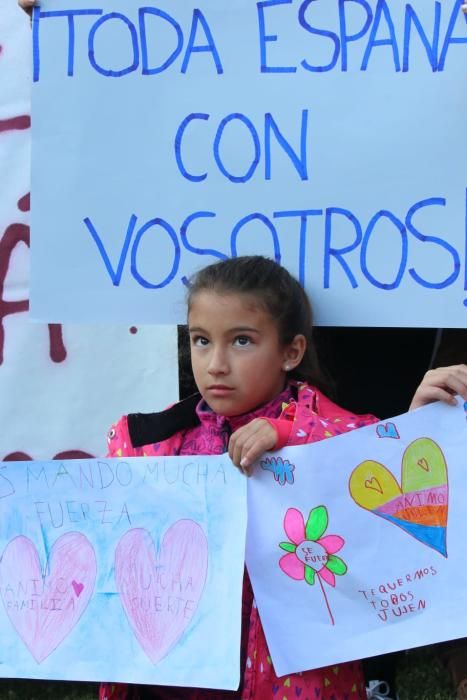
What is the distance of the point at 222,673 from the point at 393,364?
0.93 m

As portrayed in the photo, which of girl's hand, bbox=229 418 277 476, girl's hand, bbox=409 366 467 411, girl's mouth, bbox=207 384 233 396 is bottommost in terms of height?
girl's hand, bbox=229 418 277 476

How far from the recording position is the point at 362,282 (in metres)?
1.93

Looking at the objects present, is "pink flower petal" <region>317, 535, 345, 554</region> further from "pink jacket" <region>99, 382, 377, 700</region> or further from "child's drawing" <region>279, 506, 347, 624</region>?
"pink jacket" <region>99, 382, 377, 700</region>

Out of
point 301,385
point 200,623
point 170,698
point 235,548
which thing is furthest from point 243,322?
point 170,698

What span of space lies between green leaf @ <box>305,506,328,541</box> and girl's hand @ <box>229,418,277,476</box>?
0.41 ft

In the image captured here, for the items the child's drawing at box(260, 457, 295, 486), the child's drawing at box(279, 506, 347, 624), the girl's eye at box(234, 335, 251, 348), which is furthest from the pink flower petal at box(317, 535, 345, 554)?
the girl's eye at box(234, 335, 251, 348)

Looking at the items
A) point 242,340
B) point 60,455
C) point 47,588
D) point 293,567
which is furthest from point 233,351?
point 60,455

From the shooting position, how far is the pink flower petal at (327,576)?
171 cm

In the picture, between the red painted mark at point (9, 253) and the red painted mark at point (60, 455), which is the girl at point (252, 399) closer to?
the red painted mark at point (60, 455)

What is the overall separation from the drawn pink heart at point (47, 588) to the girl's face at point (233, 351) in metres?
0.34

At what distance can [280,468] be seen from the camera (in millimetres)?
1739

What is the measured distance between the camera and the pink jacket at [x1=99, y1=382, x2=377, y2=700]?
1.72m

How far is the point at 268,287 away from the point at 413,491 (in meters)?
0.44

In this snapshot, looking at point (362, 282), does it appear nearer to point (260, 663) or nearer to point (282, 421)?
point (282, 421)
